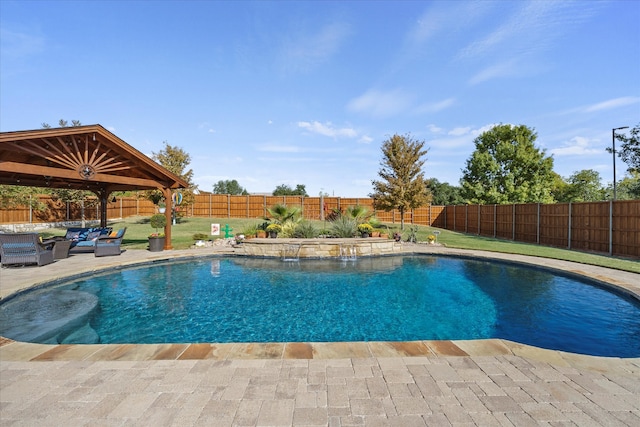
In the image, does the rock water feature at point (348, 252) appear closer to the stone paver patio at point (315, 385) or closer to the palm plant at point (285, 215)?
the palm plant at point (285, 215)

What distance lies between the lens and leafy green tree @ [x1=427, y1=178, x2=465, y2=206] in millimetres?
37803

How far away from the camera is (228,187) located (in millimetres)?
64000

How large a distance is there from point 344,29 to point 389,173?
9578 mm

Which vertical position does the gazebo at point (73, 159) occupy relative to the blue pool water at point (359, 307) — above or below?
above

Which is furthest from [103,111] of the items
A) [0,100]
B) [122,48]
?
[122,48]

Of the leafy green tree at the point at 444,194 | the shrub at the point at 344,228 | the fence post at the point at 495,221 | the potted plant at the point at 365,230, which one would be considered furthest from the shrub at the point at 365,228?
the leafy green tree at the point at 444,194

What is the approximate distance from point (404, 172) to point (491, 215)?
20.6 ft

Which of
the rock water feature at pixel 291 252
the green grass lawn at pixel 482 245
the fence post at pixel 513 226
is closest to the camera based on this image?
the green grass lawn at pixel 482 245

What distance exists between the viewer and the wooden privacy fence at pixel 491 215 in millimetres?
11477

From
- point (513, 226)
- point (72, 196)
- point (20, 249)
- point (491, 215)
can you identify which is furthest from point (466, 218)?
point (72, 196)

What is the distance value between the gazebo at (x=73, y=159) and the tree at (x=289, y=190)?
39252mm

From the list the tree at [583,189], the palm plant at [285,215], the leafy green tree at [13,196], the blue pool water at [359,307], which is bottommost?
the blue pool water at [359,307]

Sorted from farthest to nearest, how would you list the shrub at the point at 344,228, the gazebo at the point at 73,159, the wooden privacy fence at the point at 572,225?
the shrub at the point at 344,228 < the wooden privacy fence at the point at 572,225 < the gazebo at the point at 73,159

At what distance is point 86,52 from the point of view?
10781mm
